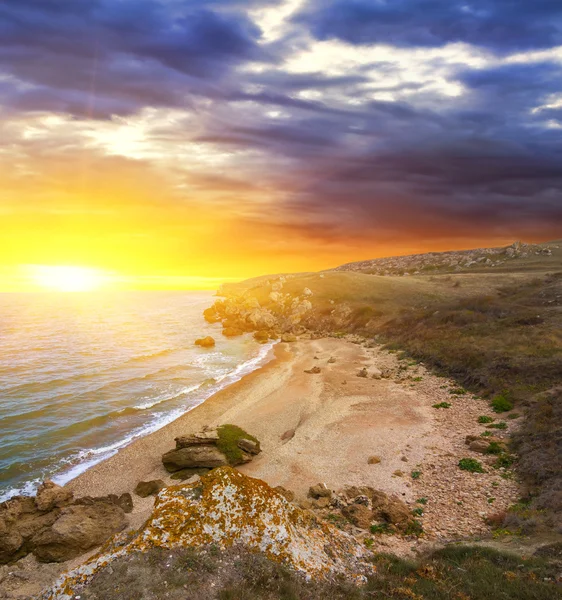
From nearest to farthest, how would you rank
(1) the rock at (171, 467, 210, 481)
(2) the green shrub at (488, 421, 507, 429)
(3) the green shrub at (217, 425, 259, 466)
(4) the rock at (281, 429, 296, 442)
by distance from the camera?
(1) the rock at (171, 467, 210, 481) → (3) the green shrub at (217, 425, 259, 466) → (2) the green shrub at (488, 421, 507, 429) → (4) the rock at (281, 429, 296, 442)

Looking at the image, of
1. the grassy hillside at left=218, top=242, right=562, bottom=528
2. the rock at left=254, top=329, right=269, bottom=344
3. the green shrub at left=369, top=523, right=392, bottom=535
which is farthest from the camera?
the rock at left=254, top=329, right=269, bottom=344

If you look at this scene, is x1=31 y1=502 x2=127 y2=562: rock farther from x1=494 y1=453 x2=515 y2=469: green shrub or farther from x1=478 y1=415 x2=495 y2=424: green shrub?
x1=478 y1=415 x2=495 y2=424: green shrub

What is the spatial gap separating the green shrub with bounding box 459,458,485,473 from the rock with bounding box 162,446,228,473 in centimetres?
1306

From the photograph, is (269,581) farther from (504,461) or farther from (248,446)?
(504,461)

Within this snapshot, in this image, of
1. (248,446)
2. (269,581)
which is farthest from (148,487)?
(269,581)

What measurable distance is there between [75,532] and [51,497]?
3.53 metres

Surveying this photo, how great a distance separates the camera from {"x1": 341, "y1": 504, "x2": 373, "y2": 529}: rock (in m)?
15.0

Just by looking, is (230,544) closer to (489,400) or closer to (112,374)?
(489,400)

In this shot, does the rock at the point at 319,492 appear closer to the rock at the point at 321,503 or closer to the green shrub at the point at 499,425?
the rock at the point at 321,503

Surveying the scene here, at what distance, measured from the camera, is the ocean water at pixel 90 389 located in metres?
24.9

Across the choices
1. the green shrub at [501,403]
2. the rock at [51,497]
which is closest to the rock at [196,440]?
the rock at [51,497]

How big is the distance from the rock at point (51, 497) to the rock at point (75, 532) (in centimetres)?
129

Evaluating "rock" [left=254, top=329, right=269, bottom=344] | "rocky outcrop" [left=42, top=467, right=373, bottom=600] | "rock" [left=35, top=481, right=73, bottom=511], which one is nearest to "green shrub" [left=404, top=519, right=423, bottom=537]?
"rocky outcrop" [left=42, top=467, right=373, bottom=600]

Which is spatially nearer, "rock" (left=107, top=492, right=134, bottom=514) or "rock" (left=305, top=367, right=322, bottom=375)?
"rock" (left=107, top=492, right=134, bottom=514)
